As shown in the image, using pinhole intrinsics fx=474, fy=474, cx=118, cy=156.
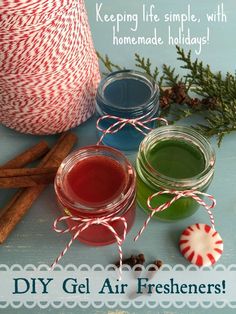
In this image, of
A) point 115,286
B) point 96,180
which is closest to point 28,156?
point 96,180

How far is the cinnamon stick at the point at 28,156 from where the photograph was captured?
34.6 inches

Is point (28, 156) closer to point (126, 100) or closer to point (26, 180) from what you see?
point (26, 180)

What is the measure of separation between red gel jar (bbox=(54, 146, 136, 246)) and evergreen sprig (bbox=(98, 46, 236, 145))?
0.64 ft

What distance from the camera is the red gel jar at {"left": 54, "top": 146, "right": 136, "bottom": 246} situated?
73 cm

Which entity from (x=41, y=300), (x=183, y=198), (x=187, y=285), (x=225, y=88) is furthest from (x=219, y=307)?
(x=225, y=88)

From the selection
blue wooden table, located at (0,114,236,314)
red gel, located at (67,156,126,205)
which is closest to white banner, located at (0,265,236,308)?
blue wooden table, located at (0,114,236,314)

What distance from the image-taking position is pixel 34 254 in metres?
0.82

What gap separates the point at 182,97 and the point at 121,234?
30 centimetres

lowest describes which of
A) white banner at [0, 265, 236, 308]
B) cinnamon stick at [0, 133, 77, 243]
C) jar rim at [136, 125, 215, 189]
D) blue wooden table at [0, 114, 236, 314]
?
white banner at [0, 265, 236, 308]

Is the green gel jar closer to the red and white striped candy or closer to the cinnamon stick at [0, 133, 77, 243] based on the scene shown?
the red and white striped candy

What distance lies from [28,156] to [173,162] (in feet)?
0.90

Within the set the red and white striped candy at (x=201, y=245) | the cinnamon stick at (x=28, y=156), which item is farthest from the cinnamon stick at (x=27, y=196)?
the red and white striped candy at (x=201, y=245)

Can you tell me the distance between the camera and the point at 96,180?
765 mm

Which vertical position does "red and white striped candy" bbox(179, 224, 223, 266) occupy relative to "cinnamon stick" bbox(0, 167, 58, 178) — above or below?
below
